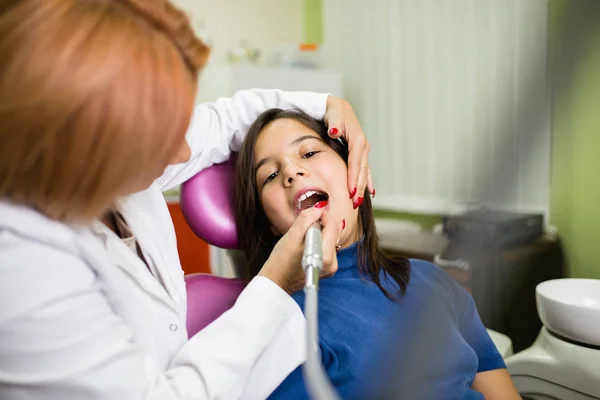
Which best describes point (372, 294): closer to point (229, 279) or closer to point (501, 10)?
point (229, 279)

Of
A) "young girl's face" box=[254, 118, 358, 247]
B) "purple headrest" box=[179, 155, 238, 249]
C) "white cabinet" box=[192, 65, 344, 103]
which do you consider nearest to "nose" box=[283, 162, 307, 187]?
"young girl's face" box=[254, 118, 358, 247]

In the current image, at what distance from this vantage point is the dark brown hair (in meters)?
0.78

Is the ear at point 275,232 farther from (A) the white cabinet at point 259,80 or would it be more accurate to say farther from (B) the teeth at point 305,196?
(A) the white cabinet at point 259,80

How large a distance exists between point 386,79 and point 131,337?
2.00 feet

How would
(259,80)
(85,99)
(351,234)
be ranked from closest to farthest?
(85,99) → (351,234) → (259,80)

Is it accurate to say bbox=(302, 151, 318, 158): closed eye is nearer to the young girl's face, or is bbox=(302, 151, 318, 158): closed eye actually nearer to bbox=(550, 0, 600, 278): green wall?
the young girl's face

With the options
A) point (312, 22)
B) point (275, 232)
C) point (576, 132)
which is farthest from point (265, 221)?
point (312, 22)

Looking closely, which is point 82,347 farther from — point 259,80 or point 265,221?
point 259,80

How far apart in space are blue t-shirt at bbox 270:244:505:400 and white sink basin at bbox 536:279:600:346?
0.09m

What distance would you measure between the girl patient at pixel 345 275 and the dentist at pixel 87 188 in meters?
0.16

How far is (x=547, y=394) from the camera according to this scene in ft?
2.15

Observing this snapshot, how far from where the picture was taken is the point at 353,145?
76 centimetres

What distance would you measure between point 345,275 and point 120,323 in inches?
15.2

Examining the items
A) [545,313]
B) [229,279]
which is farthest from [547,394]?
[229,279]
